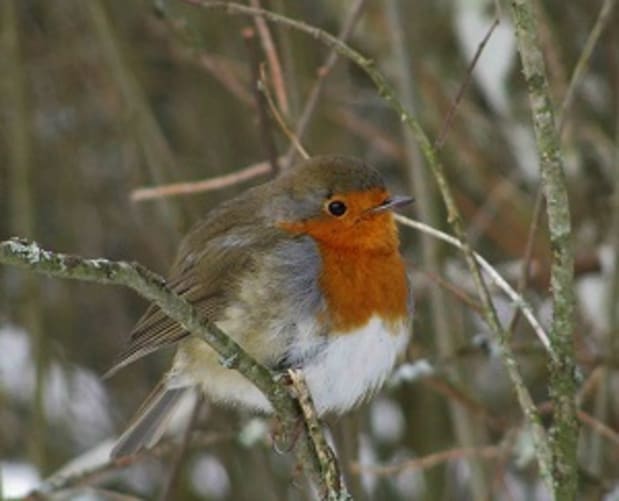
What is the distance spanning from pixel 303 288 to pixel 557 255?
2.81ft

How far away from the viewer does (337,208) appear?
2.96 metres

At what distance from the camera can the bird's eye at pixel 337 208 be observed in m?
2.96

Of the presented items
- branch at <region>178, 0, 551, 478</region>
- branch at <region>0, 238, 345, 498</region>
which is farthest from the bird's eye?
branch at <region>0, 238, 345, 498</region>

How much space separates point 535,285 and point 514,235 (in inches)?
10.3

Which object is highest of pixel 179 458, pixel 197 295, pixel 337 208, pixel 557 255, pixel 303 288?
pixel 557 255

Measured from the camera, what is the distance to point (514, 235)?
15.0ft

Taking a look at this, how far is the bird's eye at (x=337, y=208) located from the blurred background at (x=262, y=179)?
0.64m

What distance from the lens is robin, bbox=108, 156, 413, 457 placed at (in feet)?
8.98

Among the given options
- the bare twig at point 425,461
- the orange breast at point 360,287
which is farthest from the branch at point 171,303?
the bare twig at point 425,461

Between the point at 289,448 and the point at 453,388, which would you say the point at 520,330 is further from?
the point at 289,448

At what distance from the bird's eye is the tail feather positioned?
65 centimetres

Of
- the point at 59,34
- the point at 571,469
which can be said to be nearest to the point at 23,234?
the point at 59,34

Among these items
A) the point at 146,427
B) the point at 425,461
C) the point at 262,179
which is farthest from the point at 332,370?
the point at 262,179

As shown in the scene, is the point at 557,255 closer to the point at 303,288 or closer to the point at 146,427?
the point at 303,288
